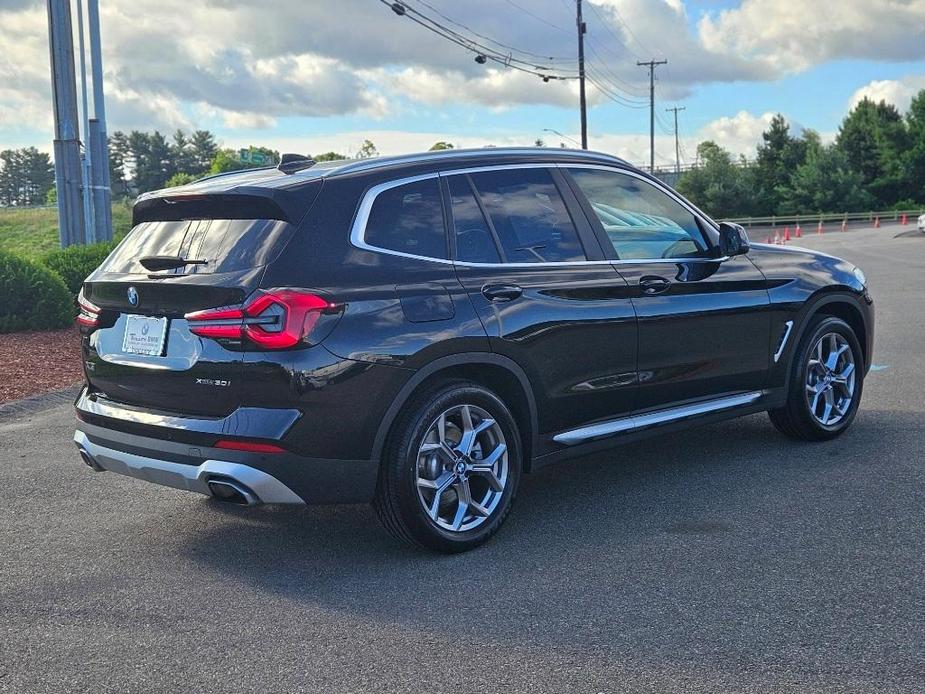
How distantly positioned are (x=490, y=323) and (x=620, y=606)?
4.72ft

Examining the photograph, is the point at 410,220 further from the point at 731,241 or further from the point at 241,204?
the point at 731,241

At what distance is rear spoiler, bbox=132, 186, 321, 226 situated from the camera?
4539mm

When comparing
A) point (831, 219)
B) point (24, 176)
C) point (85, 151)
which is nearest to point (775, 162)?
point (831, 219)

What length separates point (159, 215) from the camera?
5023mm

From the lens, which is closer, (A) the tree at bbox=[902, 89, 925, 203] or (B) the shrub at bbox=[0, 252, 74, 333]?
(B) the shrub at bbox=[0, 252, 74, 333]

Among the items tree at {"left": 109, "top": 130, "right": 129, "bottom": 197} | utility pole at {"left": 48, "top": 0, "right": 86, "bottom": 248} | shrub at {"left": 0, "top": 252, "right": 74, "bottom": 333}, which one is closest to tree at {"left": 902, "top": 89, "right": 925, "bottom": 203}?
utility pole at {"left": 48, "top": 0, "right": 86, "bottom": 248}

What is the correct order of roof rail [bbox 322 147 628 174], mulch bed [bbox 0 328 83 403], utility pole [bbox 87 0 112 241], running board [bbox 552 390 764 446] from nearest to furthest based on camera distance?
roof rail [bbox 322 147 628 174] → running board [bbox 552 390 764 446] → mulch bed [bbox 0 328 83 403] → utility pole [bbox 87 0 112 241]

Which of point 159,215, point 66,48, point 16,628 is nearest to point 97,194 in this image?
point 66,48

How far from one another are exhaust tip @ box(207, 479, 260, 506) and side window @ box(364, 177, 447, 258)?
1192 millimetres

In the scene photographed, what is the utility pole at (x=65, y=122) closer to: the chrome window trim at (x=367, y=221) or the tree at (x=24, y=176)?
the chrome window trim at (x=367, y=221)

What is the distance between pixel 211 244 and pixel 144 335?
0.51 meters

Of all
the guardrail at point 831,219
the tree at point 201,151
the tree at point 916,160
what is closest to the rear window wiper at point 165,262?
the guardrail at point 831,219

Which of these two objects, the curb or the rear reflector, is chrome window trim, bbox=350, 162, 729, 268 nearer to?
the rear reflector

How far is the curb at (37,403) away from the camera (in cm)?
895
